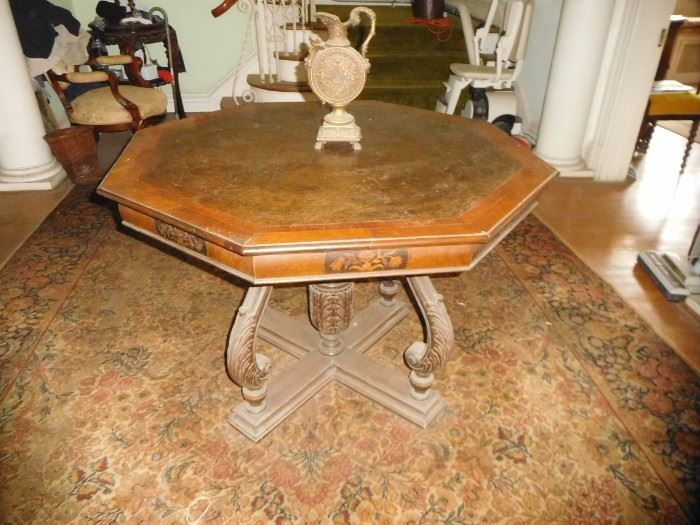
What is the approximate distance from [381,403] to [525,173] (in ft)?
3.33

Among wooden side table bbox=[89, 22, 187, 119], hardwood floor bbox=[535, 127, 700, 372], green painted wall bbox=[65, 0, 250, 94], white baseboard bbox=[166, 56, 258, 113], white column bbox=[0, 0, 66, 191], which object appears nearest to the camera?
hardwood floor bbox=[535, 127, 700, 372]

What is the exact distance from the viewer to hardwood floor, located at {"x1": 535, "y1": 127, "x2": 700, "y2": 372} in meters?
2.47

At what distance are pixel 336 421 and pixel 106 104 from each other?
3.17 meters

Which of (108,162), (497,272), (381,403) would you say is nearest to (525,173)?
(381,403)

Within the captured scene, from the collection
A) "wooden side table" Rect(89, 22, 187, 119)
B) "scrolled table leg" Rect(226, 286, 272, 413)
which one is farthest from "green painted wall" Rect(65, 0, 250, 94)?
"scrolled table leg" Rect(226, 286, 272, 413)


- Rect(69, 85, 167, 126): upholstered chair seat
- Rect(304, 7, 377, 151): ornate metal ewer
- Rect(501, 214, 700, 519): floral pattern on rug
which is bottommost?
Rect(501, 214, 700, 519): floral pattern on rug

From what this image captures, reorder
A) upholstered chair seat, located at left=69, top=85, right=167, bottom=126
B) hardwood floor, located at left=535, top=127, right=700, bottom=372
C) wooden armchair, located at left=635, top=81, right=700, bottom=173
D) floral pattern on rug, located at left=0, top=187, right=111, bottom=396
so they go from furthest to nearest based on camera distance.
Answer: wooden armchair, located at left=635, top=81, right=700, bottom=173 < upholstered chair seat, located at left=69, top=85, right=167, bottom=126 < hardwood floor, located at left=535, top=127, right=700, bottom=372 < floral pattern on rug, located at left=0, top=187, right=111, bottom=396

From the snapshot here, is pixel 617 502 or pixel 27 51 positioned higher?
pixel 27 51

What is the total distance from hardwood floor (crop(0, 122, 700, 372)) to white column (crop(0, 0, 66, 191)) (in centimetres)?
15

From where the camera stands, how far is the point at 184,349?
2193mm

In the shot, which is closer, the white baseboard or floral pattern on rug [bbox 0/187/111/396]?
floral pattern on rug [bbox 0/187/111/396]

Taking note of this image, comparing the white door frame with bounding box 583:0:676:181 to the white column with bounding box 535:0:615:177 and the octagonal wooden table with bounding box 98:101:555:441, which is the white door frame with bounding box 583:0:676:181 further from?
the octagonal wooden table with bounding box 98:101:555:441

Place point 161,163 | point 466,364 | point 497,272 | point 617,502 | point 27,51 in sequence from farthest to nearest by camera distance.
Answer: point 27,51, point 497,272, point 466,364, point 161,163, point 617,502

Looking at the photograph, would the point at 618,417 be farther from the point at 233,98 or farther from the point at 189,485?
the point at 233,98
